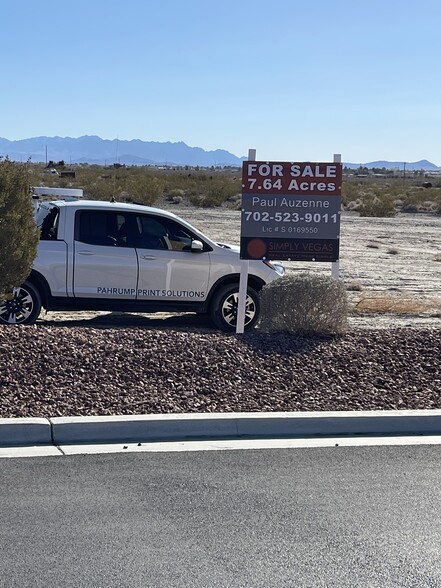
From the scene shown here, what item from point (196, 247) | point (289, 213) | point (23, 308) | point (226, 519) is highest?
point (289, 213)

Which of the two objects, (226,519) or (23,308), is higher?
(23,308)

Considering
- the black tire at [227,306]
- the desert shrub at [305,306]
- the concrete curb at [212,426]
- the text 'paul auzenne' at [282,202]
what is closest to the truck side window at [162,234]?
the black tire at [227,306]

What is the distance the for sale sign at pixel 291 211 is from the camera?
43.4ft

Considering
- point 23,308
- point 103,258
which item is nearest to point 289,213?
point 103,258

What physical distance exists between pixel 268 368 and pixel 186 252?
16.0ft

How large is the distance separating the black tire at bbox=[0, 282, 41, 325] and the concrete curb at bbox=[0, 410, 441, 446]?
218 inches

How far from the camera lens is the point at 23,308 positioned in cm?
1362

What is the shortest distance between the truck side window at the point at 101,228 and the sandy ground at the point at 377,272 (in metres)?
1.32

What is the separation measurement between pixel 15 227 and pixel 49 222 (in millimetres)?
3663

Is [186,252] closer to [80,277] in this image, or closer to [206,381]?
[80,277]

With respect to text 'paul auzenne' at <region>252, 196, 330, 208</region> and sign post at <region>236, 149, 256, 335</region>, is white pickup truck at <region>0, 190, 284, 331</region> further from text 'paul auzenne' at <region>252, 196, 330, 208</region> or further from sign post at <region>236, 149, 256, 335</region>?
text 'paul auzenne' at <region>252, 196, 330, 208</region>

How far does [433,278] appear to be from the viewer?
77.4ft

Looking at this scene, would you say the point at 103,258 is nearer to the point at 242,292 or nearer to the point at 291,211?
the point at 242,292

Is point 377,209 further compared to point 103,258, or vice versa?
point 377,209
